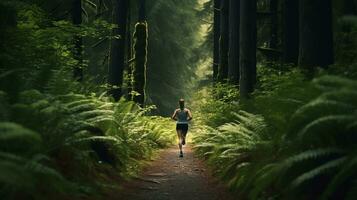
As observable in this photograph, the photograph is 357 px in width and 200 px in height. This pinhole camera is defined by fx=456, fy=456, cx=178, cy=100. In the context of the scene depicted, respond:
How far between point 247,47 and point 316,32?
170 inches

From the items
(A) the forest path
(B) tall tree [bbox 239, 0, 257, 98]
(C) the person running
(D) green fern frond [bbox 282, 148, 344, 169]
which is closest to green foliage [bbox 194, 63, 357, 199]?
(D) green fern frond [bbox 282, 148, 344, 169]

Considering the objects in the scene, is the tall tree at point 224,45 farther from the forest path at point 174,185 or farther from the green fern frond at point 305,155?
the green fern frond at point 305,155

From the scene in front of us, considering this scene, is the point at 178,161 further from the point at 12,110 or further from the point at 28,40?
the point at 12,110

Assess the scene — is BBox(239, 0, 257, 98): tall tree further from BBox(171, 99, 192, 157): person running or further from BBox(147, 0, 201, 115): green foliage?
BBox(147, 0, 201, 115): green foliage

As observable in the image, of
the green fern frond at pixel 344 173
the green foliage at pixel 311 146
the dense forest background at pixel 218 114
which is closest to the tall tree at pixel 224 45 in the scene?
the dense forest background at pixel 218 114

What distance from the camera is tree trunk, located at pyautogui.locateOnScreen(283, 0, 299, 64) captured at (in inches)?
589

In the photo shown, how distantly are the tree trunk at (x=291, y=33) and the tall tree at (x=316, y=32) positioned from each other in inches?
208

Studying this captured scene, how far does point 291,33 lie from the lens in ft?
49.5

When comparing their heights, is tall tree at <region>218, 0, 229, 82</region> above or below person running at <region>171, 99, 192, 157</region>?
above

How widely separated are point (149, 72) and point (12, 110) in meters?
30.1

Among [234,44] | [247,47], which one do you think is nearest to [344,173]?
[247,47]

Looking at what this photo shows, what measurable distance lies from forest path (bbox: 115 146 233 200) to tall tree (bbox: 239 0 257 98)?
9.38 ft

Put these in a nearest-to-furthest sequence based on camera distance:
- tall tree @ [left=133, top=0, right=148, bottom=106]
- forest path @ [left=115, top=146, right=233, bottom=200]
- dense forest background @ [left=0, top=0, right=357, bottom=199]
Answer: dense forest background @ [left=0, top=0, right=357, bottom=199]
forest path @ [left=115, top=146, right=233, bottom=200]
tall tree @ [left=133, top=0, right=148, bottom=106]

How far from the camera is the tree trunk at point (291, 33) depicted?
15.0 metres
